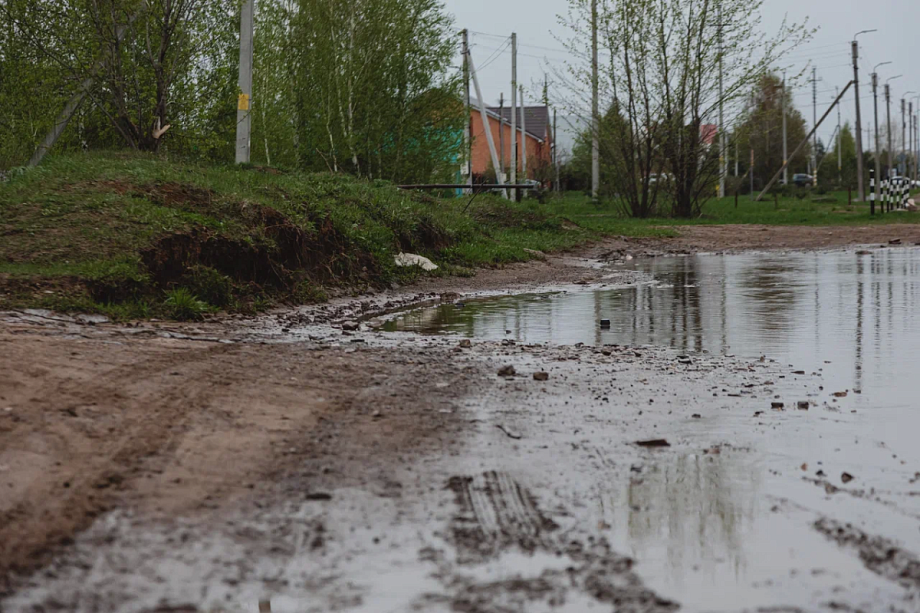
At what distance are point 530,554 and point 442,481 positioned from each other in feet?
2.88

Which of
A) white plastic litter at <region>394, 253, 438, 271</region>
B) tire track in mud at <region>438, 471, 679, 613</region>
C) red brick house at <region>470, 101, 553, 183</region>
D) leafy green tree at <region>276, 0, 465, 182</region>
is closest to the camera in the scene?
tire track in mud at <region>438, 471, 679, 613</region>

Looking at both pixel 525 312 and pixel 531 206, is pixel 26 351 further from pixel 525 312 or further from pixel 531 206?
pixel 531 206

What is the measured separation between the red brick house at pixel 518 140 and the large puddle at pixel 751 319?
31785 mm

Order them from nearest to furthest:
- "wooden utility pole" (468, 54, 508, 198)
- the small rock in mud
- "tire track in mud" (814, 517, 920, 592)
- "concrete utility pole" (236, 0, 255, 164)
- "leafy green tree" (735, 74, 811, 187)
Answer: "tire track in mud" (814, 517, 920, 592) < the small rock in mud < "concrete utility pole" (236, 0, 255, 164) < "wooden utility pole" (468, 54, 508, 198) < "leafy green tree" (735, 74, 811, 187)

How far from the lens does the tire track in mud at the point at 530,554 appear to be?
3.08 metres

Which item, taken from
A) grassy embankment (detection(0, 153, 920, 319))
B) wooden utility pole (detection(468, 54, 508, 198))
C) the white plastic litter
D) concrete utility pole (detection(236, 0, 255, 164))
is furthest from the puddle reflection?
wooden utility pole (detection(468, 54, 508, 198))

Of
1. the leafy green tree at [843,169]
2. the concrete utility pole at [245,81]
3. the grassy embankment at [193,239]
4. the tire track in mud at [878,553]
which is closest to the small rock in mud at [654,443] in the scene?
the tire track in mud at [878,553]

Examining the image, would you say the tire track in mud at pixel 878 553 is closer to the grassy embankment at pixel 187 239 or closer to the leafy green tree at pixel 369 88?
the grassy embankment at pixel 187 239

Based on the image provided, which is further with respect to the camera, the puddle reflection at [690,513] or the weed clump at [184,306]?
the weed clump at [184,306]

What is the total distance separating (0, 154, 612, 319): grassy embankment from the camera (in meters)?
9.21

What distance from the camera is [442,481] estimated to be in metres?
4.27

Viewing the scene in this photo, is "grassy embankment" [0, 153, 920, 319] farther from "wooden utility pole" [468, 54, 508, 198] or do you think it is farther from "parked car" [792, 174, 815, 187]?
"parked car" [792, 174, 815, 187]

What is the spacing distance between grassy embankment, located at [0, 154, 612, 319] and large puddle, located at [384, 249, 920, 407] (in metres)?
1.77

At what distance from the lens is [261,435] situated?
4.79 meters
